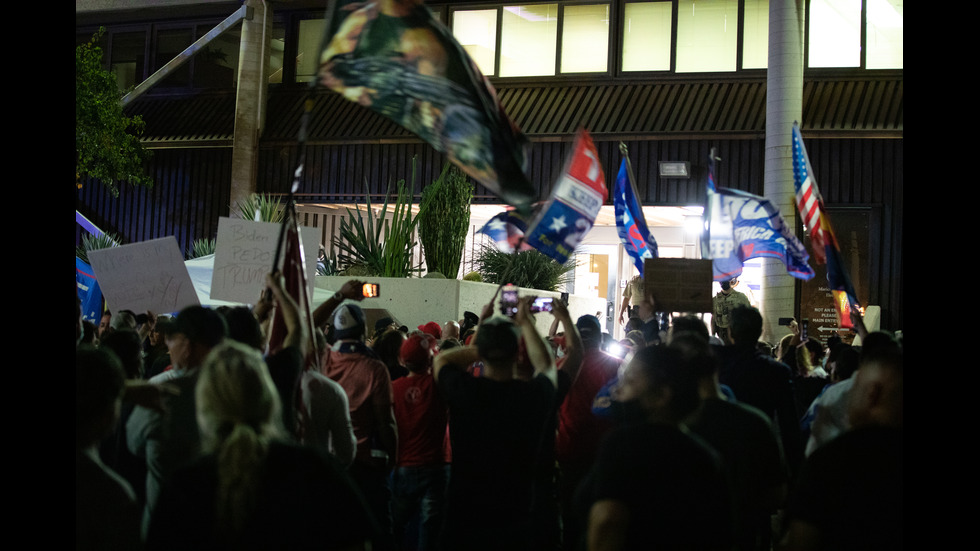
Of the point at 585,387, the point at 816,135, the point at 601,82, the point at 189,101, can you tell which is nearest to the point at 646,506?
the point at 585,387

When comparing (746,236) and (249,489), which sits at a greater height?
(746,236)

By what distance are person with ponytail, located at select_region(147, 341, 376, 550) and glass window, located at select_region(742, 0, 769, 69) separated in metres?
17.6

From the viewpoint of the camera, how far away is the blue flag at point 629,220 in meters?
9.05

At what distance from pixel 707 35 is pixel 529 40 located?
12.0 feet

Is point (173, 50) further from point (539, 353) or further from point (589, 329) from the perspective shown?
point (539, 353)

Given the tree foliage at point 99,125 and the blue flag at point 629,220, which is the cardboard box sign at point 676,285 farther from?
the tree foliage at point 99,125

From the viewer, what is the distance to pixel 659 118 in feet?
62.2

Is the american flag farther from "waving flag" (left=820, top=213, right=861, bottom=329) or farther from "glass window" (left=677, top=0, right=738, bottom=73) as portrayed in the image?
"glass window" (left=677, top=0, right=738, bottom=73)

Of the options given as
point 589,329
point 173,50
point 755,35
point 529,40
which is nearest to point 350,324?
point 589,329

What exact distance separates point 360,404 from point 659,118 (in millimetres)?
14493

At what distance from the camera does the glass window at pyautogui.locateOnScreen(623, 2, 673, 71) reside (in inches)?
772

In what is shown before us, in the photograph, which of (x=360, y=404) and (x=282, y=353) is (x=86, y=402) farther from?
(x=360, y=404)

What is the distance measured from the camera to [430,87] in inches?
182

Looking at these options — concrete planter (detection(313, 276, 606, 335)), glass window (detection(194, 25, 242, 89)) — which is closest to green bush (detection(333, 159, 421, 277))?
concrete planter (detection(313, 276, 606, 335))
